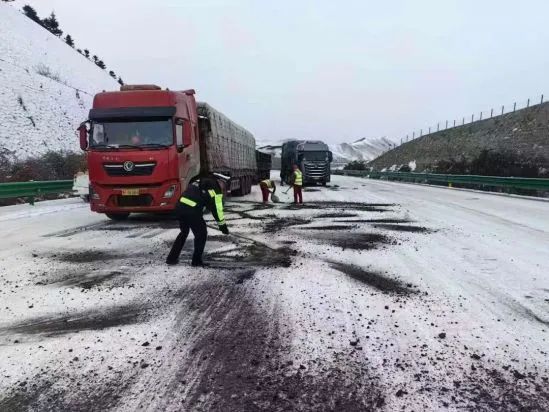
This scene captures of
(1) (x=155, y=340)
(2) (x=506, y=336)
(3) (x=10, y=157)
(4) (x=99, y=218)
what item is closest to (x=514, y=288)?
(2) (x=506, y=336)

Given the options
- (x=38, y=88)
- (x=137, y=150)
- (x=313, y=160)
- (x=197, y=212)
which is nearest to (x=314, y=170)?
(x=313, y=160)

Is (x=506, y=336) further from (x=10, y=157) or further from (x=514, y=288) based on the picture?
(x=10, y=157)

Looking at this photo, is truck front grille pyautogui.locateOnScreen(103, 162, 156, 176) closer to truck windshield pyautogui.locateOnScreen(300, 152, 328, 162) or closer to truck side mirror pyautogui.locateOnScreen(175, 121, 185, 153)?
truck side mirror pyautogui.locateOnScreen(175, 121, 185, 153)

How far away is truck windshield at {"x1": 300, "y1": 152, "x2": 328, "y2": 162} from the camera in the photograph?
96.2 feet

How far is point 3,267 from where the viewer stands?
668 centimetres

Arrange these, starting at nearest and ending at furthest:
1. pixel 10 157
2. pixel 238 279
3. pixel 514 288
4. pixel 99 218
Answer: pixel 514 288
pixel 238 279
pixel 99 218
pixel 10 157

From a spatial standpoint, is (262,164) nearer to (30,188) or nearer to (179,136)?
(30,188)

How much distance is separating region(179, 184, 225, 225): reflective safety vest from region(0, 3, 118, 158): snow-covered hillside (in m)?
26.7

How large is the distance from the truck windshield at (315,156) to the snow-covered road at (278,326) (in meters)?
21.0

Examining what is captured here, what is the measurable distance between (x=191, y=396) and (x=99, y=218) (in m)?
10.8

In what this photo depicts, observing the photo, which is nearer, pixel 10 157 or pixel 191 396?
pixel 191 396

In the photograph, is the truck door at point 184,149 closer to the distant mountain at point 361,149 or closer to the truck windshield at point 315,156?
the truck windshield at point 315,156

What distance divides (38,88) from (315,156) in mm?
26185

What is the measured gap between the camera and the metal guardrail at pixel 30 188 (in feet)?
45.9
